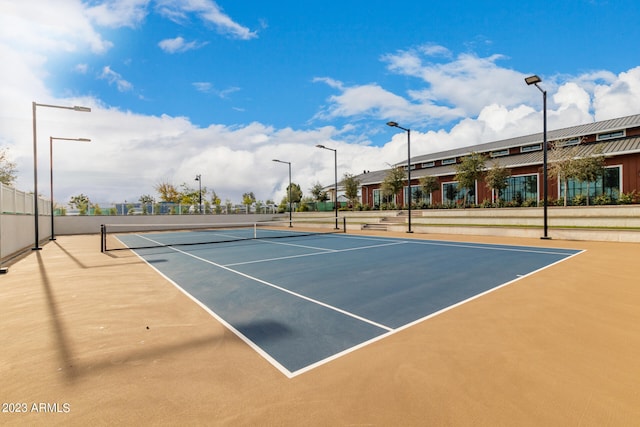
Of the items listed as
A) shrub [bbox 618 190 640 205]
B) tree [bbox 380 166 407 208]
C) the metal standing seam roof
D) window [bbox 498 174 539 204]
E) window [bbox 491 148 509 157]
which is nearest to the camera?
shrub [bbox 618 190 640 205]

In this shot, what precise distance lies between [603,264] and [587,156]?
2039cm

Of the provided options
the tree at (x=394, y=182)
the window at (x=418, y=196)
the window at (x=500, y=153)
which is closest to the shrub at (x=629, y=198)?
the window at (x=500, y=153)

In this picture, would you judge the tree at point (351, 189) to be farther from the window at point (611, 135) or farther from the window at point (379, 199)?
the window at point (611, 135)

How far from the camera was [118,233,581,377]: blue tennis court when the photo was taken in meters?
4.50

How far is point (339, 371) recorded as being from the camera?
3.55 m

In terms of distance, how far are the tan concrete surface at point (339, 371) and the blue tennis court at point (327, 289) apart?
381mm

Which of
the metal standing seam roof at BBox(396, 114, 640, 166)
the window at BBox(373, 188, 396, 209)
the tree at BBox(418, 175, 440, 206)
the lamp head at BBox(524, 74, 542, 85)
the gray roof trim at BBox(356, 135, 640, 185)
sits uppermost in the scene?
the metal standing seam roof at BBox(396, 114, 640, 166)

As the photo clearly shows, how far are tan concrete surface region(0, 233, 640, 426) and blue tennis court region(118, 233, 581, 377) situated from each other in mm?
381

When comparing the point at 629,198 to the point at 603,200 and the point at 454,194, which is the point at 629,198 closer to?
the point at 603,200

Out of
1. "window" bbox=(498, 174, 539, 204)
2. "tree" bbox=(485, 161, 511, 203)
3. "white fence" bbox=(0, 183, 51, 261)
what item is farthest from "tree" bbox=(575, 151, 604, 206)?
"white fence" bbox=(0, 183, 51, 261)

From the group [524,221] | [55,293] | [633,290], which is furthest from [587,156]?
[55,293]

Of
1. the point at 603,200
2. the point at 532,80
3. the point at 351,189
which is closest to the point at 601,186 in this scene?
the point at 603,200

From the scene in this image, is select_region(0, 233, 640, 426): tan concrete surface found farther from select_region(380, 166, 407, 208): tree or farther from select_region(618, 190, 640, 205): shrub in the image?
select_region(380, 166, 407, 208): tree

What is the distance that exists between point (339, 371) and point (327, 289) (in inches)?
149
